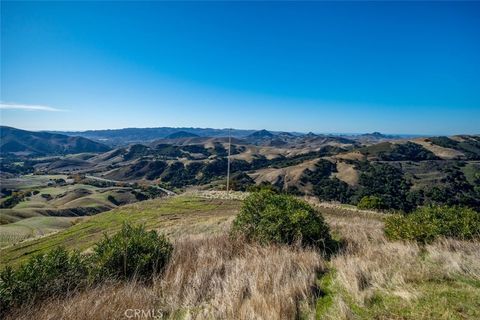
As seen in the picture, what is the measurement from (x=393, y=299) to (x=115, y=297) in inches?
190

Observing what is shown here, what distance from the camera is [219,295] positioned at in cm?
550

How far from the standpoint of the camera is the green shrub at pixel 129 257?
7.29m

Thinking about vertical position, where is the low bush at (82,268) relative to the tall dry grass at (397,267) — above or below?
below

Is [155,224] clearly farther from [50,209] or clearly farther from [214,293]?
[50,209]

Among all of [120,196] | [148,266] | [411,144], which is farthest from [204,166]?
[148,266]

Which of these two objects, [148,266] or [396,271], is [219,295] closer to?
[148,266]

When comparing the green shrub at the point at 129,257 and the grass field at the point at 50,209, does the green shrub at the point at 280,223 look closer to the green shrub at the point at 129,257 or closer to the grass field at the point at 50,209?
the green shrub at the point at 129,257

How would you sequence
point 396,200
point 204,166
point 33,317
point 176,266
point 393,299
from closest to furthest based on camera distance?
point 33,317
point 393,299
point 176,266
point 396,200
point 204,166

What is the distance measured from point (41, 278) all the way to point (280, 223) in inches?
239

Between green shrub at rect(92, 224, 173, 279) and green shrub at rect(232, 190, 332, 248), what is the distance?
9.41ft

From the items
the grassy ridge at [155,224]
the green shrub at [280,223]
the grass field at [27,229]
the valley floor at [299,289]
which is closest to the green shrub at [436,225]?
the valley floor at [299,289]

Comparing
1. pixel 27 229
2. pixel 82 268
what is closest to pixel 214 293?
pixel 82 268

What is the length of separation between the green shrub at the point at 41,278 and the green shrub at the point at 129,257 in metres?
0.43

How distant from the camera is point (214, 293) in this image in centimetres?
582
